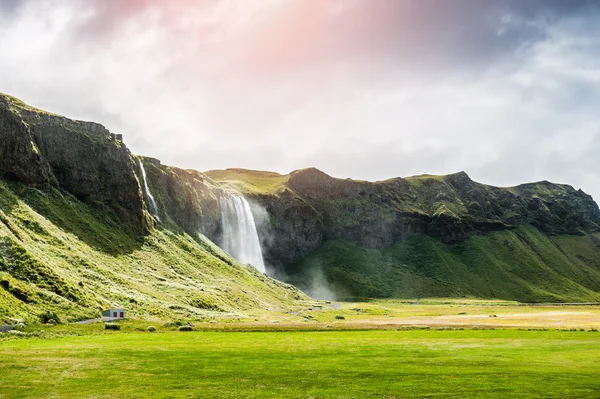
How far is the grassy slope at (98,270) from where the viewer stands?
2822 inches

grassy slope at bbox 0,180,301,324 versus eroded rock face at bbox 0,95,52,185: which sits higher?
eroded rock face at bbox 0,95,52,185

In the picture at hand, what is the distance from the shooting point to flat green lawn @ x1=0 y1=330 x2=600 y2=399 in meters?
23.5

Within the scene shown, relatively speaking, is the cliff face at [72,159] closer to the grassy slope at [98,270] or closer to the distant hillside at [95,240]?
the distant hillside at [95,240]

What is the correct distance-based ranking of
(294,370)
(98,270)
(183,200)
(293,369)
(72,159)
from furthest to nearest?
(183,200) < (72,159) < (98,270) < (293,369) < (294,370)

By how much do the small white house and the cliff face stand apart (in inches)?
2485

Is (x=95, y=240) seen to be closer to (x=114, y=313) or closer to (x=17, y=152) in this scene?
(x=17, y=152)

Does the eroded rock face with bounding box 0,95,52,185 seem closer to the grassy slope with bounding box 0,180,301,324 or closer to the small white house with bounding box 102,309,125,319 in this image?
the grassy slope with bounding box 0,180,301,324

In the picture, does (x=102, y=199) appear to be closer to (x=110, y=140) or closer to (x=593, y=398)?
(x=110, y=140)

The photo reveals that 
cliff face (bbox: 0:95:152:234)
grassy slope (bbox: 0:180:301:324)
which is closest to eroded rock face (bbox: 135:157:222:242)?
grassy slope (bbox: 0:180:301:324)

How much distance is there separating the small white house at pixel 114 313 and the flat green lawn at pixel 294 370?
1047 inches

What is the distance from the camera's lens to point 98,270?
99.9 m

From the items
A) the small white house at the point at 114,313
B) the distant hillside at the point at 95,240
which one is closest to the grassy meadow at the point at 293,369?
the small white house at the point at 114,313

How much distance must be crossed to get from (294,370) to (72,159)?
125249mm

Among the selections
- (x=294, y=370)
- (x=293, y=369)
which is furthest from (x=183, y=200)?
(x=294, y=370)
